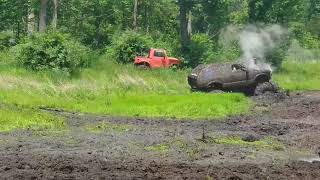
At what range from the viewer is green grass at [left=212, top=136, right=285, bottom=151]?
16.3 meters

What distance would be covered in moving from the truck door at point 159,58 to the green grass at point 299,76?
7.19 meters

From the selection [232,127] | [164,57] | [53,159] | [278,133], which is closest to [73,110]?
[232,127]

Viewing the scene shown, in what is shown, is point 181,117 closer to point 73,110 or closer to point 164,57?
point 73,110

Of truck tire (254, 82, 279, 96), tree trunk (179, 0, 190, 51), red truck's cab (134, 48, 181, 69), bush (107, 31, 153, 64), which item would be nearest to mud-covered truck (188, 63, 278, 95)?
truck tire (254, 82, 279, 96)

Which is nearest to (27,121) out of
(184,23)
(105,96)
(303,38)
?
(105,96)

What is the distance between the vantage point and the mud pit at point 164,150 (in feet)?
→ 38.8

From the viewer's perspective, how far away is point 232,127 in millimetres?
20234

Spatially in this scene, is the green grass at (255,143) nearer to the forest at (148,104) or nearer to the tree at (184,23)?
the forest at (148,104)

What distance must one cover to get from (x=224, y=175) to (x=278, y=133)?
302 inches

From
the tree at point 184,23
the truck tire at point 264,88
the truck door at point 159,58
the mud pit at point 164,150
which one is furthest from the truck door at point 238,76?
the tree at point 184,23

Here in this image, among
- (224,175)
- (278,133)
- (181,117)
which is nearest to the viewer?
(224,175)

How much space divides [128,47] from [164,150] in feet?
76.6

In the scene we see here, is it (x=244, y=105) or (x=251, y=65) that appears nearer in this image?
(x=244, y=105)

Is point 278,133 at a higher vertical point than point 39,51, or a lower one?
lower
